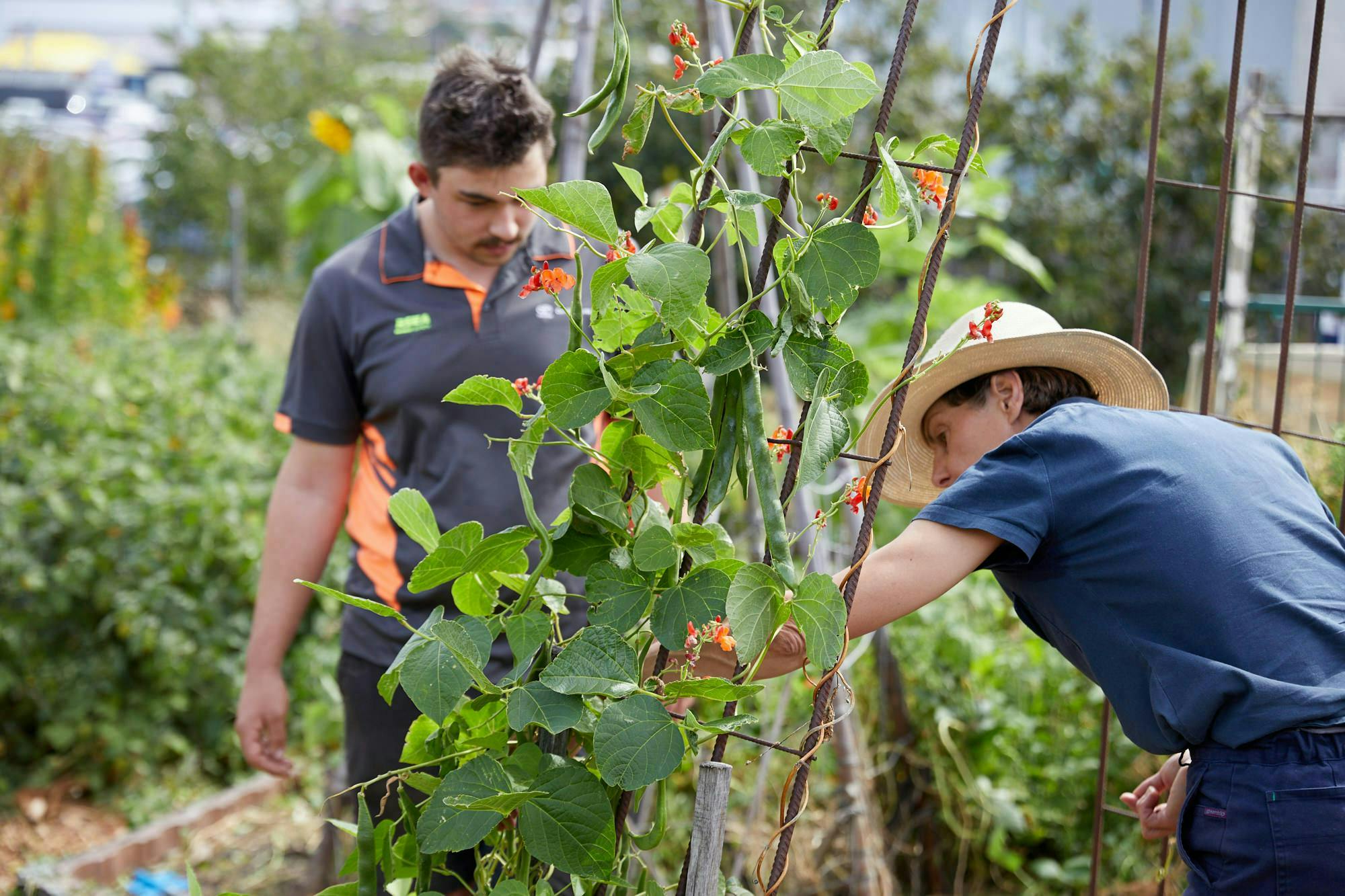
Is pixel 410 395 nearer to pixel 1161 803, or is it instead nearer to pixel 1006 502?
pixel 1006 502

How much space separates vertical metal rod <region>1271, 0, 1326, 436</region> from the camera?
1.64 metres

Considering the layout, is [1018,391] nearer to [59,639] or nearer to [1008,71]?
[59,639]

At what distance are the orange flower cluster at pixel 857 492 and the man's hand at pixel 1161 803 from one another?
62 cm

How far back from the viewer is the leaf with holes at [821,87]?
96 centimetres

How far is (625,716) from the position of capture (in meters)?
0.98

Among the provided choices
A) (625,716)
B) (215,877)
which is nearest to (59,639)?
(215,877)

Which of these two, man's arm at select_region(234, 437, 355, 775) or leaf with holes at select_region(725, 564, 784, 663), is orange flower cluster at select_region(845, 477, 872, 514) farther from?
man's arm at select_region(234, 437, 355, 775)

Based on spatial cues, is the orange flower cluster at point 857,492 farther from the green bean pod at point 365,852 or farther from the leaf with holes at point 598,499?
the green bean pod at point 365,852

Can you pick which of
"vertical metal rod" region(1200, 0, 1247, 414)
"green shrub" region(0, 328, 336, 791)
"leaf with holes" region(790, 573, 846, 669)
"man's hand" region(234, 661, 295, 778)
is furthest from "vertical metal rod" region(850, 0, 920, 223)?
"green shrub" region(0, 328, 336, 791)

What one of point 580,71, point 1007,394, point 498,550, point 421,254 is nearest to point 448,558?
point 498,550

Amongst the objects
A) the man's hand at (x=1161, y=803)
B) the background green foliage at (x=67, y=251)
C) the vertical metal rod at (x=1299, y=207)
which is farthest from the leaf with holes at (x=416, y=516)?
the background green foliage at (x=67, y=251)

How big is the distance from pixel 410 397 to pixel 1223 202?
4.21 ft

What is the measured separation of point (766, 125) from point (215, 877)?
107 inches

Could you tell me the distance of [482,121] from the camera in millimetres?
1859
